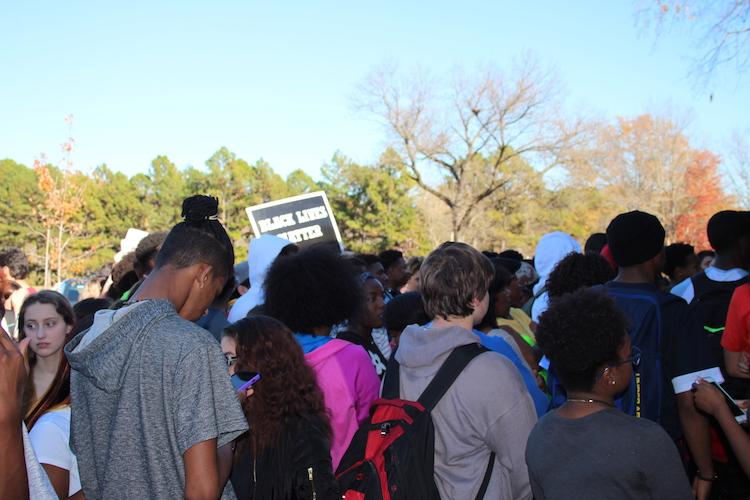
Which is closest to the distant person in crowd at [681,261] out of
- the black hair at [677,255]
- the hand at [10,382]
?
the black hair at [677,255]

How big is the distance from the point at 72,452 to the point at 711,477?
3.05m

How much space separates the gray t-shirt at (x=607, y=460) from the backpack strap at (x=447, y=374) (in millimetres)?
395

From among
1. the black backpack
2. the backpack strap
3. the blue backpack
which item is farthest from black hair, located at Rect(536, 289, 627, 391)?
the black backpack

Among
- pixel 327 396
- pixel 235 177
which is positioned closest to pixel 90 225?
pixel 235 177

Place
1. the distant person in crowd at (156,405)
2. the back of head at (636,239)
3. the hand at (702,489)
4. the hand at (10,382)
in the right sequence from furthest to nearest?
the back of head at (636,239)
the hand at (702,489)
the distant person in crowd at (156,405)
the hand at (10,382)

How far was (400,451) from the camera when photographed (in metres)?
2.74

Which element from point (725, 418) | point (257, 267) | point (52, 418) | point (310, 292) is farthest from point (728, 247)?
point (52, 418)

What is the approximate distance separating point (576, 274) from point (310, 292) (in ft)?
5.78

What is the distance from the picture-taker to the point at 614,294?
12.0 feet

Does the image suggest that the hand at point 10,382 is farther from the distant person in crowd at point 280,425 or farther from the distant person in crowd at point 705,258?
the distant person in crowd at point 705,258

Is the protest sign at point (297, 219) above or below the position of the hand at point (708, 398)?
above

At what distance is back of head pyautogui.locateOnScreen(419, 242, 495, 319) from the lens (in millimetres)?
3076

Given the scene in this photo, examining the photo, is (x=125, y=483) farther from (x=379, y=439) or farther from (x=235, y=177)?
(x=235, y=177)

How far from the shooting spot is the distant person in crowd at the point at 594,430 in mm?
2561
